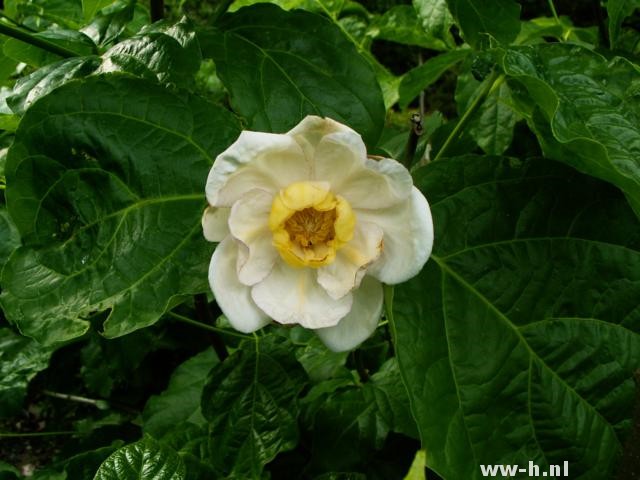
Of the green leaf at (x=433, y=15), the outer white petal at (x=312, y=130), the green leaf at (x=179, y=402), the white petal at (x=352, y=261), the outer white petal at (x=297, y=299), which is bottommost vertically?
the green leaf at (x=179, y=402)

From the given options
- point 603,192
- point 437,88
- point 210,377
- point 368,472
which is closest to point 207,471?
point 210,377

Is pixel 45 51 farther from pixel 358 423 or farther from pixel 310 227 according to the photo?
pixel 358 423

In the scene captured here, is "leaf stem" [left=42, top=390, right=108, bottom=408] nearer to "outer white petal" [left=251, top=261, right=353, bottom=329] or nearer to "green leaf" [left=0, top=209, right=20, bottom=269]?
"green leaf" [left=0, top=209, right=20, bottom=269]

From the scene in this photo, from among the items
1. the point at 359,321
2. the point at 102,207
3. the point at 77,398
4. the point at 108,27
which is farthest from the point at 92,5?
the point at 77,398

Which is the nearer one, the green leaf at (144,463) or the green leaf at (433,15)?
the green leaf at (144,463)

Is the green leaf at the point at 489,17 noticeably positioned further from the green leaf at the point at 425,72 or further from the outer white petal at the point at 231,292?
the outer white petal at the point at 231,292

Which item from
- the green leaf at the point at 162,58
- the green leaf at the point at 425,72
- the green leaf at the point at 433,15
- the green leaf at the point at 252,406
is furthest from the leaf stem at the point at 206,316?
the green leaf at the point at 433,15

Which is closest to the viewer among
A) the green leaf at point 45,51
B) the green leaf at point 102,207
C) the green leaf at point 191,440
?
the green leaf at point 102,207
